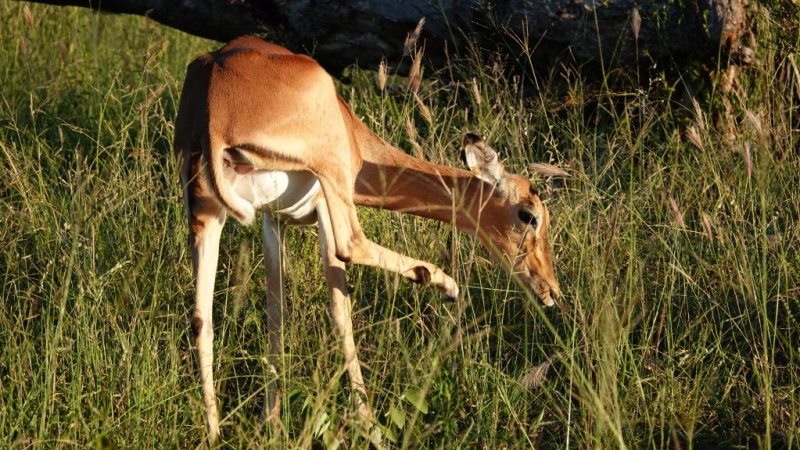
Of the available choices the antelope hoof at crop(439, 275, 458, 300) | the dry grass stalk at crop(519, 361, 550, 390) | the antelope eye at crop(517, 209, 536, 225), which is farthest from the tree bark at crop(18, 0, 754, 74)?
the dry grass stalk at crop(519, 361, 550, 390)

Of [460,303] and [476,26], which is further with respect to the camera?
[476,26]

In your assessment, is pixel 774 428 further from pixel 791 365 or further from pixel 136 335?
pixel 136 335

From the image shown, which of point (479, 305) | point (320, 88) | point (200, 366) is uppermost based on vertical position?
point (320, 88)

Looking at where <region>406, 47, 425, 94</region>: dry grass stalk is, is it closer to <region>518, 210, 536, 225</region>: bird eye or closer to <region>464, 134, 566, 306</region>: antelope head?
<region>464, 134, 566, 306</region>: antelope head

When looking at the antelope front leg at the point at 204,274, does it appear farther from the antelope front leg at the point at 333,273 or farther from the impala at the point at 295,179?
the antelope front leg at the point at 333,273

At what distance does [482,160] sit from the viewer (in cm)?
392

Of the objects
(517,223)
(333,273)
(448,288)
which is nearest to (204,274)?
(333,273)

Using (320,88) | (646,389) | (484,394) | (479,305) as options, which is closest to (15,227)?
(320,88)

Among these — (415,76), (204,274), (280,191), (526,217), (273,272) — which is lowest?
(273,272)

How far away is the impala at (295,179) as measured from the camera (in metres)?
3.23

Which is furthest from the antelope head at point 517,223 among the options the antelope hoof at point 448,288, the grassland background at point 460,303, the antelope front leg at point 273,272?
the antelope front leg at point 273,272

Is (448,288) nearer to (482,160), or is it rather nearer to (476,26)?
(482,160)

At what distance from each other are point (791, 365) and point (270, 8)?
9.70 ft

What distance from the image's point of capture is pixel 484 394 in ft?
9.86
